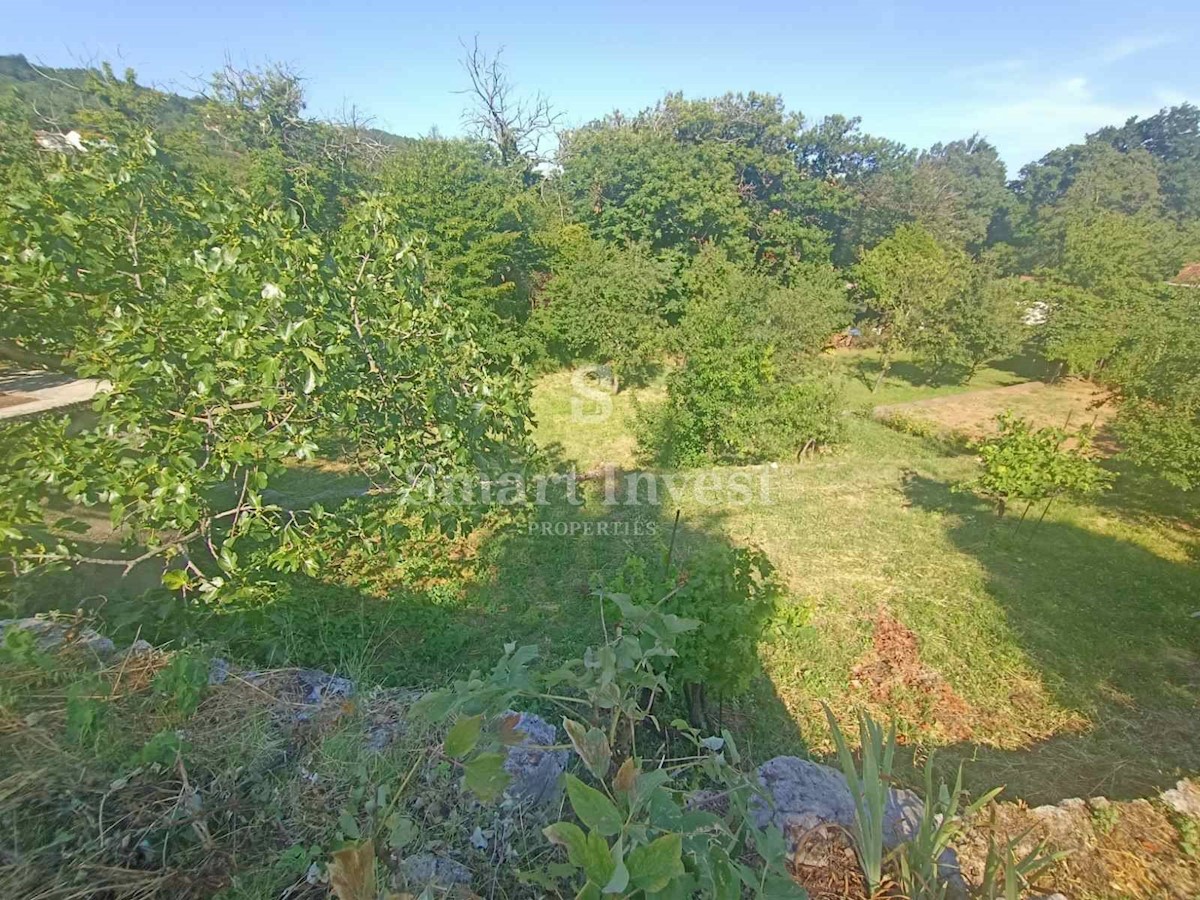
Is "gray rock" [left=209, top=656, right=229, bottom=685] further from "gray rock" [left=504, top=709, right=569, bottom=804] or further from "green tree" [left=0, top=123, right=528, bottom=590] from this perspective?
"gray rock" [left=504, top=709, right=569, bottom=804]

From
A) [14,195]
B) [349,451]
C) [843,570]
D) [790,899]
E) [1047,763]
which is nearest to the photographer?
[790,899]

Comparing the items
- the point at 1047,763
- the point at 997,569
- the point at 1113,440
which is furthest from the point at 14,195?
the point at 1113,440

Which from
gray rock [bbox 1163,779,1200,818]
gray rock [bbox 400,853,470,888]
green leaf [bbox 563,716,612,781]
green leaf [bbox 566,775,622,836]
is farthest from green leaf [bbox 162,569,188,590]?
gray rock [bbox 1163,779,1200,818]

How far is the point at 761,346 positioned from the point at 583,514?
4.68m

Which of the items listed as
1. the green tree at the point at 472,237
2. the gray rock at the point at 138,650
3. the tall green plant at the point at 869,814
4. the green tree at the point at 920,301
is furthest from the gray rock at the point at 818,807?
the green tree at the point at 920,301

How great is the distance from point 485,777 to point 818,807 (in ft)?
4.71

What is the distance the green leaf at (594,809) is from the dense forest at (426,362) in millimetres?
15

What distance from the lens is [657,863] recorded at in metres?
0.92

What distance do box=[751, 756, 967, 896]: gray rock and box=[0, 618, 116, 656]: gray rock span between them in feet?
8.36

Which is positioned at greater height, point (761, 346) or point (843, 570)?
point (761, 346)

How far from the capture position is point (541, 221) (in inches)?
701

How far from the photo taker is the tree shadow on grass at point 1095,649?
140 inches

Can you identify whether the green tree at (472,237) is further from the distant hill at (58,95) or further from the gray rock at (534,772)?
the gray rock at (534,772)

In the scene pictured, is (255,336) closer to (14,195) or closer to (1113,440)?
(14,195)
